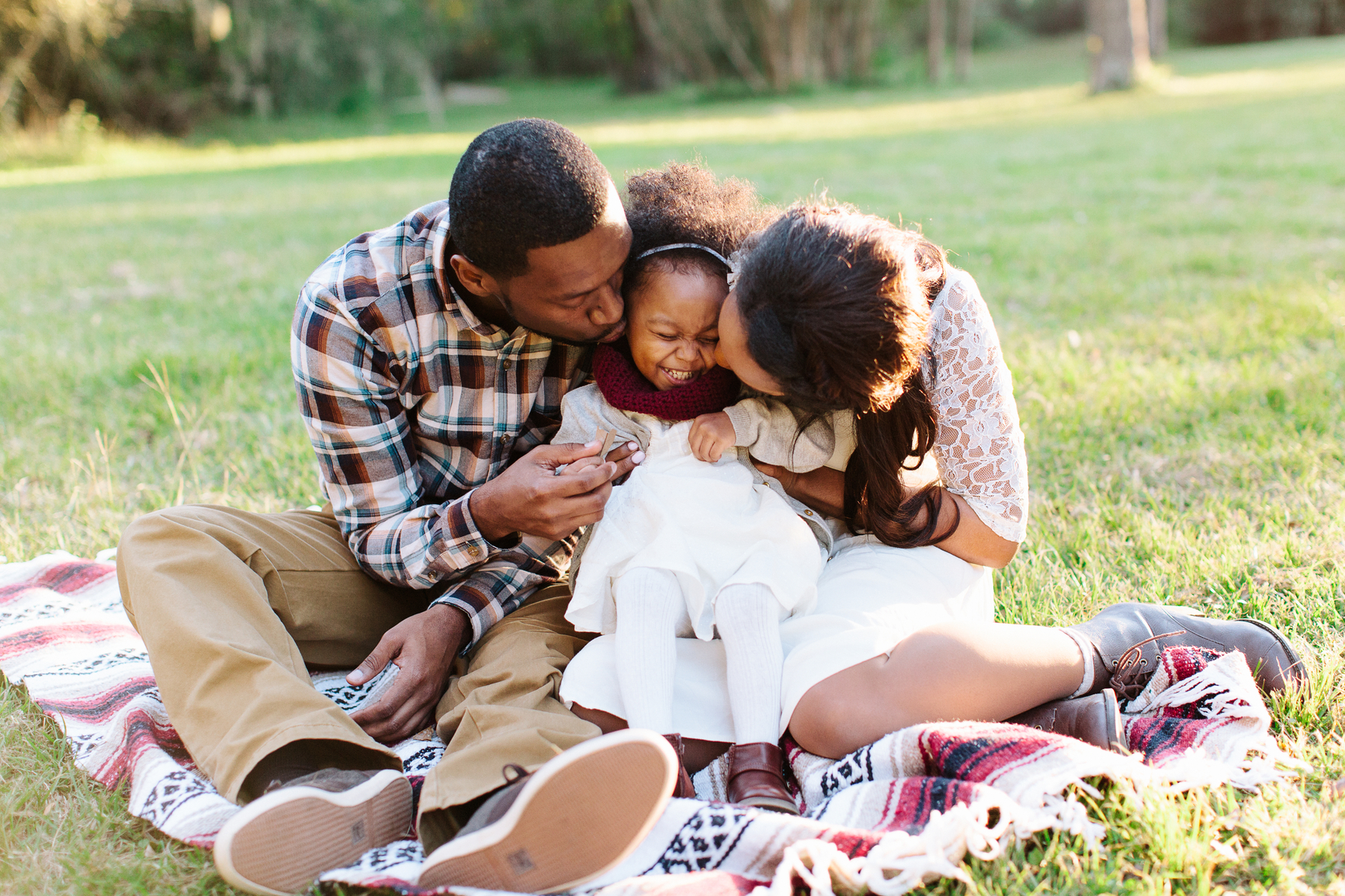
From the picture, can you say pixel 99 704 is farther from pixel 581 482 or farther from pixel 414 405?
pixel 581 482

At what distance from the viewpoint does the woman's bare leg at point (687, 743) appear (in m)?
2.05

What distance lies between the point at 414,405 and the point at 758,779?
1.20 meters

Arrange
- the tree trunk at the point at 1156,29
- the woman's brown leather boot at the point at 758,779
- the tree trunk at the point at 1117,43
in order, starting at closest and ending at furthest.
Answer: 1. the woman's brown leather boot at the point at 758,779
2. the tree trunk at the point at 1117,43
3. the tree trunk at the point at 1156,29

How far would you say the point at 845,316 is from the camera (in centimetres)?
193

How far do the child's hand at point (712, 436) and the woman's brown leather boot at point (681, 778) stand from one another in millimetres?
607

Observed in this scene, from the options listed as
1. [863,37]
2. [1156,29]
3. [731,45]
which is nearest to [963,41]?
[863,37]

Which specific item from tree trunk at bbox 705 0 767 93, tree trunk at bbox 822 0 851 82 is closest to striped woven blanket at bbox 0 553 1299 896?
tree trunk at bbox 705 0 767 93

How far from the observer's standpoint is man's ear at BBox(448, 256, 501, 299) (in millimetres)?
2234

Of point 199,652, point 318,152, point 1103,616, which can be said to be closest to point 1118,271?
point 1103,616

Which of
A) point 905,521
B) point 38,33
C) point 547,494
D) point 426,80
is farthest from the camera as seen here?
point 426,80

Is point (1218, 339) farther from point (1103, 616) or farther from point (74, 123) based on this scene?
point (74, 123)

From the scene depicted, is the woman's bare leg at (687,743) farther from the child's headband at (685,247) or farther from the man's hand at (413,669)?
the child's headband at (685,247)

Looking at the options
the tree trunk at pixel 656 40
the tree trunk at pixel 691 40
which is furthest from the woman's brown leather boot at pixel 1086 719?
the tree trunk at pixel 656 40

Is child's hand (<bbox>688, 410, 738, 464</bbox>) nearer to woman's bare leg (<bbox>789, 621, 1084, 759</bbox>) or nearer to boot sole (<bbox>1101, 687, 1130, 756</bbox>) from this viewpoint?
woman's bare leg (<bbox>789, 621, 1084, 759</bbox>)
